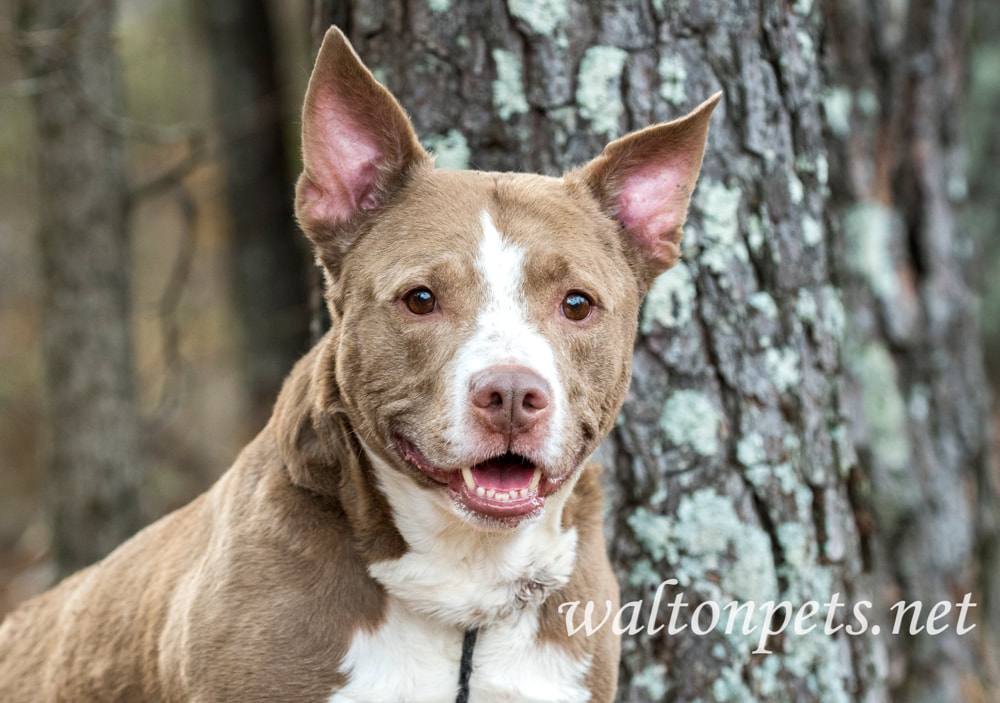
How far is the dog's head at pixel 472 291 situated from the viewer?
2.92 meters

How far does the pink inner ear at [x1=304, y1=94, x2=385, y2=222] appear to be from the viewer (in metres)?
3.26

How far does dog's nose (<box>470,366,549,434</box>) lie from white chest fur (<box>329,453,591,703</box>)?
0.39 m

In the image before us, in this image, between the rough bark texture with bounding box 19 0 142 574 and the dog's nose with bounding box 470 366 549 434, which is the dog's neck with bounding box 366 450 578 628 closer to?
the dog's nose with bounding box 470 366 549 434

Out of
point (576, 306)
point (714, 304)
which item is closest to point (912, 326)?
point (714, 304)

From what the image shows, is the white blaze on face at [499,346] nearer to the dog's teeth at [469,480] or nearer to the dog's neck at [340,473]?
the dog's teeth at [469,480]

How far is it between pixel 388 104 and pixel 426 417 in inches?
37.3

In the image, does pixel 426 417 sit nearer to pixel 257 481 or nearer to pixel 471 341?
pixel 471 341

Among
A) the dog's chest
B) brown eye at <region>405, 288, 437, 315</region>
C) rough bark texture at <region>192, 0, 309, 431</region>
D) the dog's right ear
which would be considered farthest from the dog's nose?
rough bark texture at <region>192, 0, 309, 431</region>

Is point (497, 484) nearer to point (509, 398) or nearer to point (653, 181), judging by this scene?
point (509, 398)

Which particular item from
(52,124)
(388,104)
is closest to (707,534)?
(388,104)

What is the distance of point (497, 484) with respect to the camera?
3.02 m

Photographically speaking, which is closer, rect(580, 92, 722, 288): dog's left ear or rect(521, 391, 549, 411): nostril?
rect(521, 391, 549, 411): nostril

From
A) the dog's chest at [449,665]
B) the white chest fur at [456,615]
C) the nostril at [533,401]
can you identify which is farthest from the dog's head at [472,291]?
the dog's chest at [449,665]

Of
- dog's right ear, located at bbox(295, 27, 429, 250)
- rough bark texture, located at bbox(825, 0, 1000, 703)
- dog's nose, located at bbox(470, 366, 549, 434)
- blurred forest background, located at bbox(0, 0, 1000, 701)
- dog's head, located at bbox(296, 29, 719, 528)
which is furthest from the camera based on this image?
rough bark texture, located at bbox(825, 0, 1000, 703)
